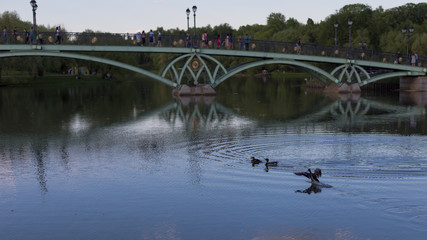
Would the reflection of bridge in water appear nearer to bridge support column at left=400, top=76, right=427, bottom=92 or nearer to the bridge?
the bridge

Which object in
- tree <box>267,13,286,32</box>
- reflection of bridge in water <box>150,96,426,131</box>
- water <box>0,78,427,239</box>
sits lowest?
reflection of bridge in water <box>150,96,426,131</box>

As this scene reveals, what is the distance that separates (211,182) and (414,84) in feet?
166

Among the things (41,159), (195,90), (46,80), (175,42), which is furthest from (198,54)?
(46,80)

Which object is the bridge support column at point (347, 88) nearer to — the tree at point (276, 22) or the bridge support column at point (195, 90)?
the bridge support column at point (195, 90)

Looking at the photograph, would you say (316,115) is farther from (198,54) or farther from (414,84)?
(414,84)

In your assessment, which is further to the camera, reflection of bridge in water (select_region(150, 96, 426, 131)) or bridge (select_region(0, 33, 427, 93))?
bridge (select_region(0, 33, 427, 93))

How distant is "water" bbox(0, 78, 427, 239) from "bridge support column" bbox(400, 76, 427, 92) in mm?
33469

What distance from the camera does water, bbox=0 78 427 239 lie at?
10.4 metres

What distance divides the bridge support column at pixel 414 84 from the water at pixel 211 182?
1318 inches

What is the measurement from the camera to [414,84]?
193 feet

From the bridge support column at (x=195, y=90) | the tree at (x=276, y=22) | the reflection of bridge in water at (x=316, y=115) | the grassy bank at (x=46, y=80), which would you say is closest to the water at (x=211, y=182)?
the reflection of bridge in water at (x=316, y=115)

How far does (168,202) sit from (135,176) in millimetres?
2917

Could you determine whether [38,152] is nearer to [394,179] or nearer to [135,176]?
[135,176]

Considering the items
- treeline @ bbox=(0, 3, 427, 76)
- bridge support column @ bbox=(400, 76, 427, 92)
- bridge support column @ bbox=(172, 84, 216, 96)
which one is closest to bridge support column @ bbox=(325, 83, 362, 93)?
bridge support column @ bbox=(400, 76, 427, 92)
